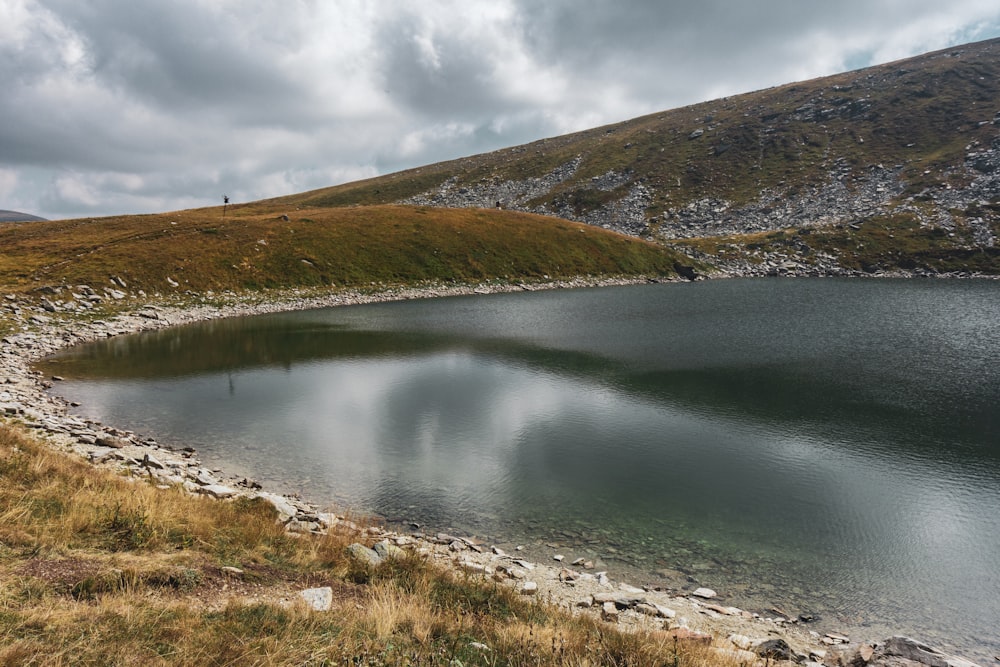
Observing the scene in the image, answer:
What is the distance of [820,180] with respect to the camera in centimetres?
15100

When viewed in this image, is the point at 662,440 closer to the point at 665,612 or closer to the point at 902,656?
the point at 665,612

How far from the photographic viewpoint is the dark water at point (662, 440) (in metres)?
14.7

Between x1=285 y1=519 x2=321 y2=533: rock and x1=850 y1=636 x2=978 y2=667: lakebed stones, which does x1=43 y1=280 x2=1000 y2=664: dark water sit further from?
x1=285 y1=519 x2=321 y2=533: rock

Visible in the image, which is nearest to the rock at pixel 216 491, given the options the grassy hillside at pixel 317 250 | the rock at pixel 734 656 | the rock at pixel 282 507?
the rock at pixel 282 507

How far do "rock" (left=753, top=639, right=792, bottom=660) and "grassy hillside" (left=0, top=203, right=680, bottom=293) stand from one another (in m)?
74.7

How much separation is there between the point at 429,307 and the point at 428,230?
3710 centimetres

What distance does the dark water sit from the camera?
1470 centimetres

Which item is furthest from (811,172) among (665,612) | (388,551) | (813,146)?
(388,551)

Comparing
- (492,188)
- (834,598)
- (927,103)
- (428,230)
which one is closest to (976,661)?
(834,598)

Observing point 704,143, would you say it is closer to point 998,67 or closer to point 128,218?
point 998,67

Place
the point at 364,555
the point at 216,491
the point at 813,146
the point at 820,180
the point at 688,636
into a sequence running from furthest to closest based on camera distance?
the point at 813,146 < the point at 820,180 < the point at 216,491 < the point at 364,555 < the point at 688,636

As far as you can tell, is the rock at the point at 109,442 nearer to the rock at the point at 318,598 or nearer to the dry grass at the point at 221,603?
the dry grass at the point at 221,603

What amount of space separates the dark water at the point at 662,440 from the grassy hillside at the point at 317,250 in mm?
26767

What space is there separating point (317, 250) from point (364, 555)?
280ft
